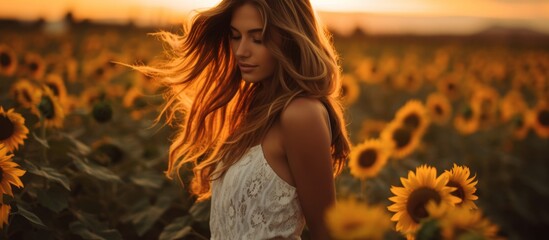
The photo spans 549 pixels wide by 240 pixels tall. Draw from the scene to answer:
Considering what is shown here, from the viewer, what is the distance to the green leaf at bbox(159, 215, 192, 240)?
2793 millimetres

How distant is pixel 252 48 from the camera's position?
2207 millimetres

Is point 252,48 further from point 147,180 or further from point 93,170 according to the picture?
point 147,180

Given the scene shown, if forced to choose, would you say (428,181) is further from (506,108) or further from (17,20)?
(17,20)

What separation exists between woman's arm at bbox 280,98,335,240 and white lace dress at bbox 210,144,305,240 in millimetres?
79

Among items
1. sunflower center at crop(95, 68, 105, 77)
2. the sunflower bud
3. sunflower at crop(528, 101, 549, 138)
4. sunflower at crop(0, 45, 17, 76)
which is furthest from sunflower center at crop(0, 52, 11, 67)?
sunflower at crop(528, 101, 549, 138)

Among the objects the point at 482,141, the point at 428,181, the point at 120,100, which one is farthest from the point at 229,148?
the point at 482,141

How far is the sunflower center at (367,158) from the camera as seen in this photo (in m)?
3.31

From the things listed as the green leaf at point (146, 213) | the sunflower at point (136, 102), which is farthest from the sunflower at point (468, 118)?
the green leaf at point (146, 213)

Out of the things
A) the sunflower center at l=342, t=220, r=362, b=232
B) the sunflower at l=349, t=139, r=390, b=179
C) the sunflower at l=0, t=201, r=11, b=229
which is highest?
the sunflower center at l=342, t=220, r=362, b=232

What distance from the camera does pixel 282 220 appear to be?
2.15 metres

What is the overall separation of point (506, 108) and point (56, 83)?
4.05 metres

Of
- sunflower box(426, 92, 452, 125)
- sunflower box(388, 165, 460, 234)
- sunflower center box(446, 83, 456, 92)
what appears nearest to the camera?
sunflower box(388, 165, 460, 234)

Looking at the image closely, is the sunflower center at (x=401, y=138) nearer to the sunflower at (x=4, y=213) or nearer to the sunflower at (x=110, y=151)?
the sunflower at (x=110, y=151)

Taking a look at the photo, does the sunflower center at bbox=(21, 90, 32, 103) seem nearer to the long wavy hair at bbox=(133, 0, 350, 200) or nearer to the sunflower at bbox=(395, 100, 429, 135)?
the long wavy hair at bbox=(133, 0, 350, 200)
